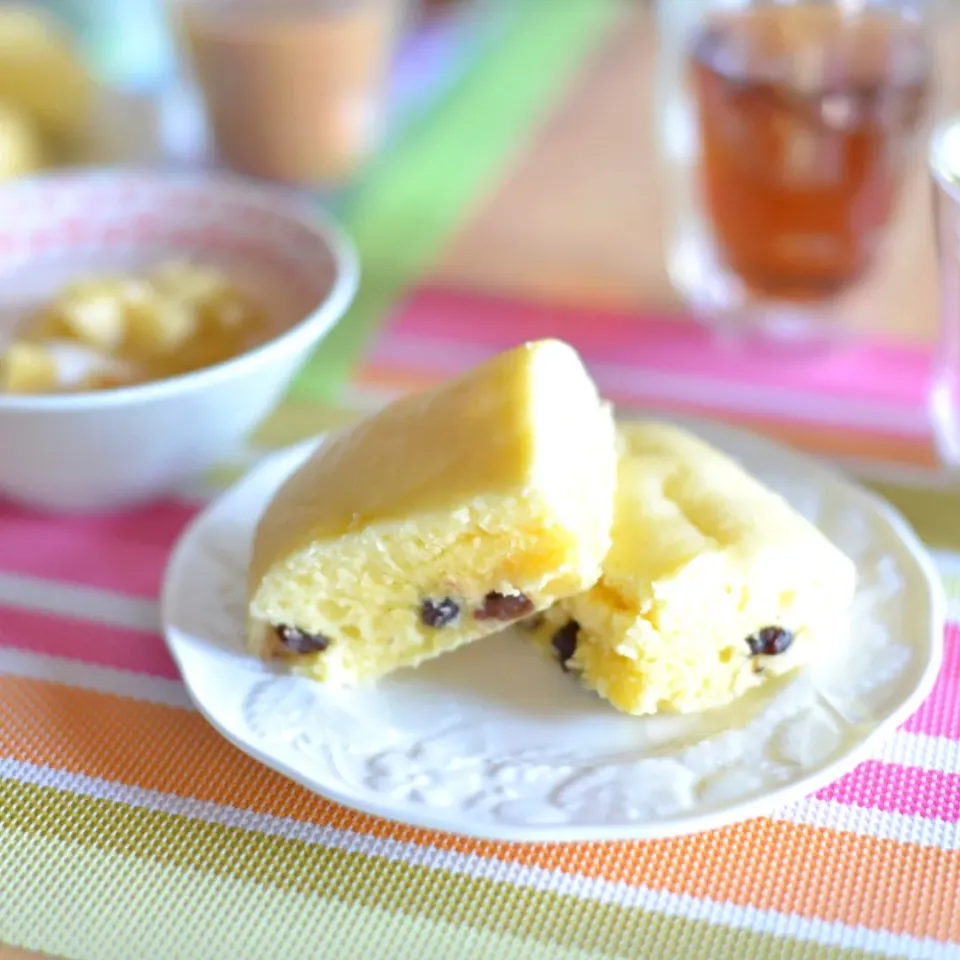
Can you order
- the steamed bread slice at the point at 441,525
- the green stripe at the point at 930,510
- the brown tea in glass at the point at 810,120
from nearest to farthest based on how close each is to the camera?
the steamed bread slice at the point at 441,525 → the green stripe at the point at 930,510 → the brown tea in glass at the point at 810,120

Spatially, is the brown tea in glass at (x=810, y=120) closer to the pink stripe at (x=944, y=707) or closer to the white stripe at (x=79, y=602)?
the pink stripe at (x=944, y=707)

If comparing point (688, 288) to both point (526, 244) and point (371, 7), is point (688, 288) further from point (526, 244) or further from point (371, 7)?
point (371, 7)

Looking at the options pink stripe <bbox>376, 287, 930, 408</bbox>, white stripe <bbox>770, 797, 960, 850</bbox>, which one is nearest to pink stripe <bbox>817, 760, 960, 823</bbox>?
white stripe <bbox>770, 797, 960, 850</bbox>

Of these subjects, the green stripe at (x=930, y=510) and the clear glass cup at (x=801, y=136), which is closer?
the green stripe at (x=930, y=510)

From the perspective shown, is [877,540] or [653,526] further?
[877,540]

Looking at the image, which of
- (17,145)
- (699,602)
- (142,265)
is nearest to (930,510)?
(699,602)

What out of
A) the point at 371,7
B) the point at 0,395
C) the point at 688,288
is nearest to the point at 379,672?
the point at 0,395

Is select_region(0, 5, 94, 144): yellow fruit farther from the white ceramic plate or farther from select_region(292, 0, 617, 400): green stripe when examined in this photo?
the white ceramic plate

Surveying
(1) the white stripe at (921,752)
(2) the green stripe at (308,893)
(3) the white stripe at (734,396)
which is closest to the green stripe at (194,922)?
(2) the green stripe at (308,893)
